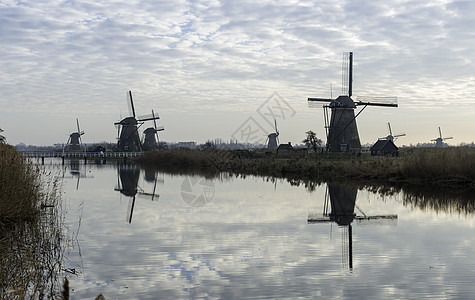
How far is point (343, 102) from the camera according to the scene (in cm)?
4069

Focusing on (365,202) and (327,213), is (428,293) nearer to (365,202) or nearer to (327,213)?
(327,213)

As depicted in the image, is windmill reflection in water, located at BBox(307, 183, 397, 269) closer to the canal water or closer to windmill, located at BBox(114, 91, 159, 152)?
the canal water

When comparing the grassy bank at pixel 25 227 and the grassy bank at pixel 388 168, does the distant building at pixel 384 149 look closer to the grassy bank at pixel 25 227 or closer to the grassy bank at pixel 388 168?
the grassy bank at pixel 388 168

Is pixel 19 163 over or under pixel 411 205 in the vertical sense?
over

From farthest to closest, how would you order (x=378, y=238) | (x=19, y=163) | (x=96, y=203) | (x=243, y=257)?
1. (x=96, y=203)
2. (x=19, y=163)
3. (x=378, y=238)
4. (x=243, y=257)

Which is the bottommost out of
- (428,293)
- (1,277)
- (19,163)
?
(428,293)

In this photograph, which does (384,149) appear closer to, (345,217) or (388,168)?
(388,168)

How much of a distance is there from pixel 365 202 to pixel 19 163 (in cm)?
1090

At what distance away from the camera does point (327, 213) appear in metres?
13.5

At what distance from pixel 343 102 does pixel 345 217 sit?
29.1 m

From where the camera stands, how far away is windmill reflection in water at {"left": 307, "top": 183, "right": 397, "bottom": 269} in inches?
362

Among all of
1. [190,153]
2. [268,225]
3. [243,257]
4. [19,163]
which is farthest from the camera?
[190,153]

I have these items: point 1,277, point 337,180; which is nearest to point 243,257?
point 1,277

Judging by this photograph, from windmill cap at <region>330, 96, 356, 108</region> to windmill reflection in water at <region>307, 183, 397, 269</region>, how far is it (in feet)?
75.0
